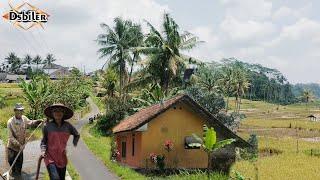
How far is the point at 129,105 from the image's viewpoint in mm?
39531

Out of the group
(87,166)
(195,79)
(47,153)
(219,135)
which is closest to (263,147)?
(195,79)

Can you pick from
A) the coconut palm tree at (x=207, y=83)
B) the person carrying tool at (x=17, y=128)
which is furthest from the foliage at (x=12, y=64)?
the person carrying tool at (x=17, y=128)

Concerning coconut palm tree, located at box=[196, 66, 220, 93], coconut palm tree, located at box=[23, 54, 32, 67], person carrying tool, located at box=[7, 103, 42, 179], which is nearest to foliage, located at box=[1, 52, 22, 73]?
coconut palm tree, located at box=[23, 54, 32, 67]

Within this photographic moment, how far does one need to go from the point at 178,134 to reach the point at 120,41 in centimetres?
2729

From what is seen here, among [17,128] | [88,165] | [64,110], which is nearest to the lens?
[64,110]

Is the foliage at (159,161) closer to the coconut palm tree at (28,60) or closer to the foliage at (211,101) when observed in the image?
the foliage at (211,101)

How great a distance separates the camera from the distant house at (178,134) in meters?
21.8

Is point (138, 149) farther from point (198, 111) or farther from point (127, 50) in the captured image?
point (127, 50)

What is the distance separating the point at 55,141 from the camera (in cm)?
667

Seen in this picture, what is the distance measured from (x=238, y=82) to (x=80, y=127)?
53.1 m

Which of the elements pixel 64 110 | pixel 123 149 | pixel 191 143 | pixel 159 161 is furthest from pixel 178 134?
pixel 64 110

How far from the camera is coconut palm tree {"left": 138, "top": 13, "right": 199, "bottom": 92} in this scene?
34.8m

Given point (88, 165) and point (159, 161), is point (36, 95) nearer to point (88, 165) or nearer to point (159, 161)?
point (159, 161)

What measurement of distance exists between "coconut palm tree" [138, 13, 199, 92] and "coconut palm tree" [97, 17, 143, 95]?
12629mm
